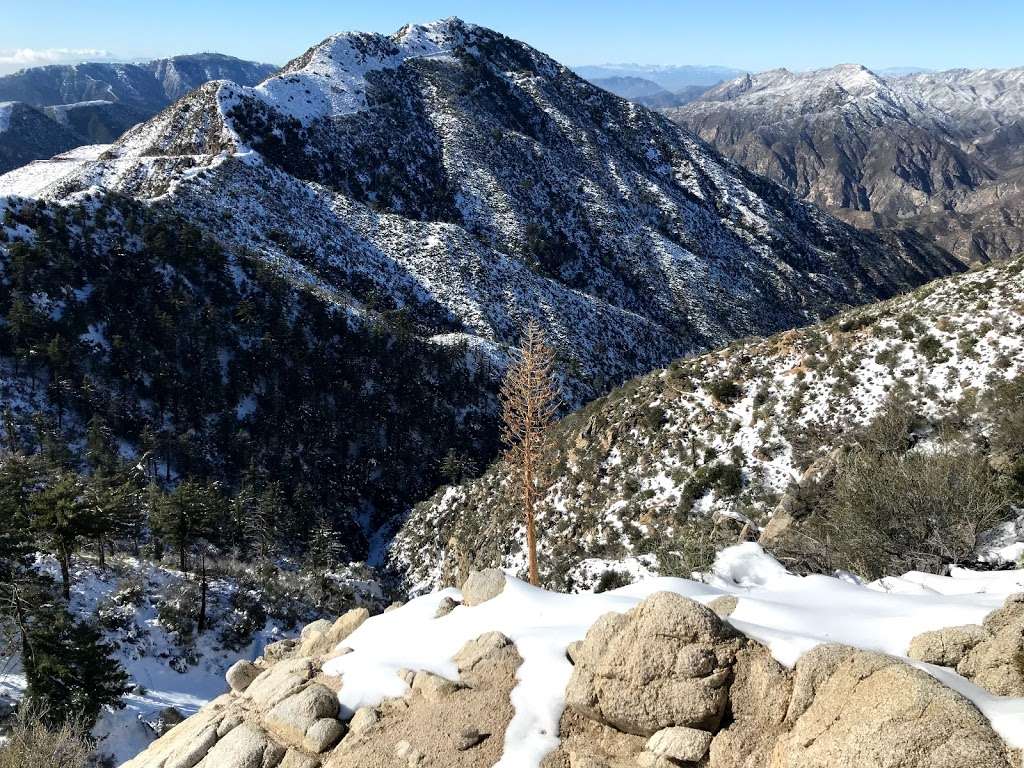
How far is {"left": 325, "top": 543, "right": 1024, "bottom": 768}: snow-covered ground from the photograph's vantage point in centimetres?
712

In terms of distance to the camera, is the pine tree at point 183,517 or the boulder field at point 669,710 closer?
the boulder field at point 669,710

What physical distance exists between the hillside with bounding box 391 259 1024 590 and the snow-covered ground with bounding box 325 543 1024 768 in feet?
11.5

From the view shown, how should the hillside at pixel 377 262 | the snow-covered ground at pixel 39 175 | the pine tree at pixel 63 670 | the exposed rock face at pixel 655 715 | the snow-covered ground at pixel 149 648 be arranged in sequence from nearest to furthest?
the exposed rock face at pixel 655 715 → the pine tree at pixel 63 670 → the snow-covered ground at pixel 149 648 → the hillside at pixel 377 262 → the snow-covered ground at pixel 39 175

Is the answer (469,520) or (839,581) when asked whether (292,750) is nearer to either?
(839,581)

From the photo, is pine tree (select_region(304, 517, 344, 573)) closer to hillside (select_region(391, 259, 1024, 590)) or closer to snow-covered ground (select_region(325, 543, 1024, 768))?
hillside (select_region(391, 259, 1024, 590))

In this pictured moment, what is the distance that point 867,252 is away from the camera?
143 meters

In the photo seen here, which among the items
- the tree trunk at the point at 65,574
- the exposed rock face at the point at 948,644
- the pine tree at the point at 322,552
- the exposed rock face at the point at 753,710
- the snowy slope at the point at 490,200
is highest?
the snowy slope at the point at 490,200

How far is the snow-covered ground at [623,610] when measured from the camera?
712 cm

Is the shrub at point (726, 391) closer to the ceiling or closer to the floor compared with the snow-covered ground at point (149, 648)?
closer to the ceiling

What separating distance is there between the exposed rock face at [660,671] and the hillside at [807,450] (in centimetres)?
810

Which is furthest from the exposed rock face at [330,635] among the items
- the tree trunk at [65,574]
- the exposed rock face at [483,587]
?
the tree trunk at [65,574]

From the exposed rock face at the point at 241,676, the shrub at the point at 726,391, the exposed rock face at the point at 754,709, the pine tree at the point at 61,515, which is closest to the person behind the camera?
the exposed rock face at the point at 754,709

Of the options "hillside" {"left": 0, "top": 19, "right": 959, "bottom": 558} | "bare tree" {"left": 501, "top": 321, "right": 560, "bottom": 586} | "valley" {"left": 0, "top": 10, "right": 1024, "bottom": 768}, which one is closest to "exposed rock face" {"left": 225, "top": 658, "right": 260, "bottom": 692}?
"valley" {"left": 0, "top": 10, "right": 1024, "bottom": 768}

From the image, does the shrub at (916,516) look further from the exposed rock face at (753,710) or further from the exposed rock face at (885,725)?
the exposed rock face at (885,725)
